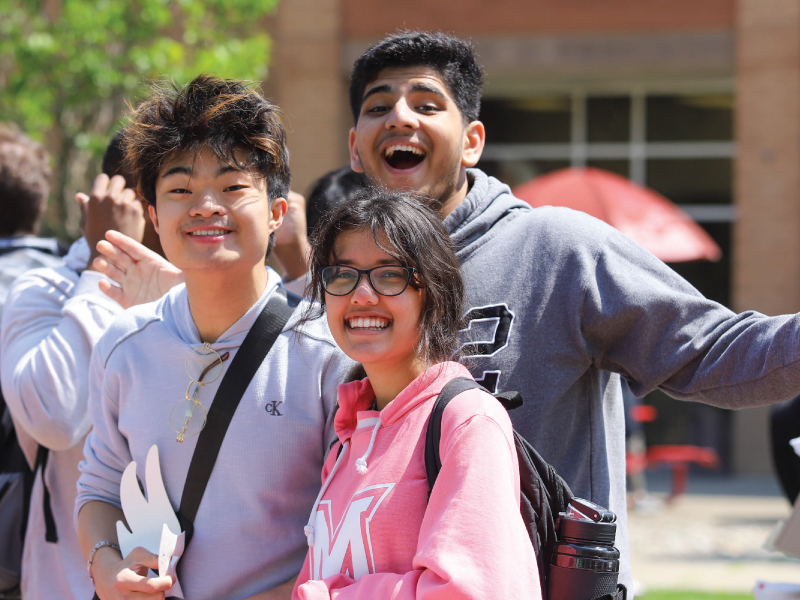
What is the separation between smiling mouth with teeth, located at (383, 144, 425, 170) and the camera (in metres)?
2.68

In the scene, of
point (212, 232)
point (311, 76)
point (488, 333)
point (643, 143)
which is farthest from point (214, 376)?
point (643, 143)

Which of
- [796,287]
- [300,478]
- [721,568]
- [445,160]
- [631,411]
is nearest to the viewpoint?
[300,478]

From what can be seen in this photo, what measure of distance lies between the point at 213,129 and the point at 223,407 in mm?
697

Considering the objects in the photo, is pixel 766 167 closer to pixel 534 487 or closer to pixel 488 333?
pixel 488 333

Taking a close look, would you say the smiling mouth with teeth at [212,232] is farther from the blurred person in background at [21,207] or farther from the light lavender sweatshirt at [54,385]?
the blurred person in background at [21,207]

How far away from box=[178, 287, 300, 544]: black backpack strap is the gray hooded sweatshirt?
518 millimetres

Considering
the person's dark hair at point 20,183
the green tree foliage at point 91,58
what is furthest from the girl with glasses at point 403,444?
the green tree foliage at point 91,58

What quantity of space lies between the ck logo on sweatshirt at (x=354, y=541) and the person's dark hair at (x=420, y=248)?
34cm

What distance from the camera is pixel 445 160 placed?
2664mm

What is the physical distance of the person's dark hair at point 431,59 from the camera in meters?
2.70

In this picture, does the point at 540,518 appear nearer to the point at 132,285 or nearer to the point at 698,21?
the point at 132,285

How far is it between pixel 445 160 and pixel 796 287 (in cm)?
1068

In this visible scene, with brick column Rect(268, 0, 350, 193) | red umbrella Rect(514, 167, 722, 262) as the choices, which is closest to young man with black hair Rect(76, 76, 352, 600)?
red umbrella Rect(514, 167, 722, 262)

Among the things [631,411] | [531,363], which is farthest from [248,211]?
[631,411]
